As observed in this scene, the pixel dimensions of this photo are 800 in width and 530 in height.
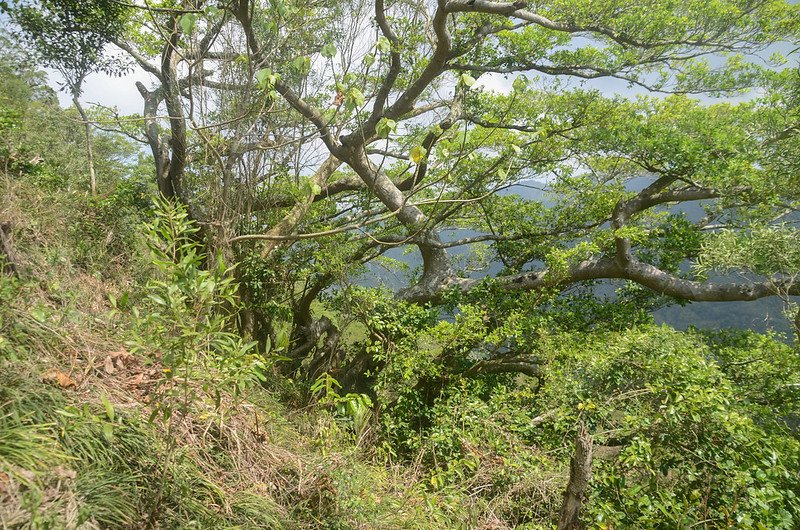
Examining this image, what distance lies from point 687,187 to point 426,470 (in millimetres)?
4917

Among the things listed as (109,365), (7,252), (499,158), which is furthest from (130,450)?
(499,158)

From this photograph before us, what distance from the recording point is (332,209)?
723 cm

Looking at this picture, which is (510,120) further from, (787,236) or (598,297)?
(787,236)

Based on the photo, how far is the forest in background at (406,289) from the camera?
255cm

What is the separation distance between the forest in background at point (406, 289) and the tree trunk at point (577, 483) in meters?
0.01

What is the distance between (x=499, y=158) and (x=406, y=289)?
2.43m

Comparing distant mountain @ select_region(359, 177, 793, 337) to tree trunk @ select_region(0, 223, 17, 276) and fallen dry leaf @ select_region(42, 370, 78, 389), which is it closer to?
tree trunk @ select_region(0, 223, 17, 276)

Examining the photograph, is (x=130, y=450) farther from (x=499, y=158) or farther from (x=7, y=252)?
(x=499, y=158)

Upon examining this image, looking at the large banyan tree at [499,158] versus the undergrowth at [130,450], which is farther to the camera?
the large banyan tree at [499,158]

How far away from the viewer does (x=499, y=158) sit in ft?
19.5

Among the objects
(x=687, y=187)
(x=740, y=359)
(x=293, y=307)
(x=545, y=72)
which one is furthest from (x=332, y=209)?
(x=740, y=359)

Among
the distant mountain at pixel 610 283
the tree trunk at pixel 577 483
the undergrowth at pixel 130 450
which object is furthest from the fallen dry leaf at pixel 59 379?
the distant mountain at pixel 610 283

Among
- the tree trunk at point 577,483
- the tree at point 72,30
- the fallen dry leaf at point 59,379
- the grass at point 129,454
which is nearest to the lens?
the grass at point 129,454

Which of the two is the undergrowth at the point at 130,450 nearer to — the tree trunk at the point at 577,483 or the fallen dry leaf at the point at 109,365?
the fallen dry leaf at the point at 109,365
